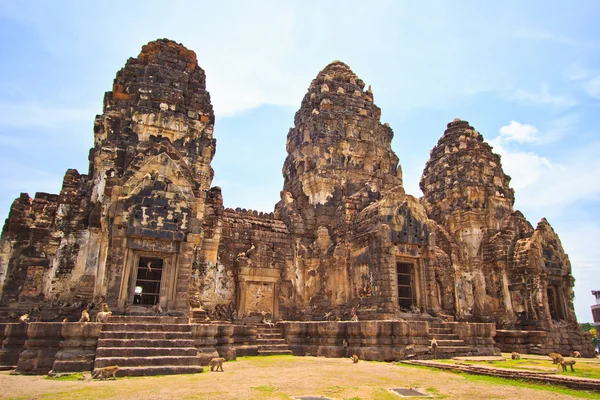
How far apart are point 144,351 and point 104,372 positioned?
3.95 ft

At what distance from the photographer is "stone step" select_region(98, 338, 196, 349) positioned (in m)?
9.66

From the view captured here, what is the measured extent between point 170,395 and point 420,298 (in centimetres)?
1139

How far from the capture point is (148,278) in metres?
12.7

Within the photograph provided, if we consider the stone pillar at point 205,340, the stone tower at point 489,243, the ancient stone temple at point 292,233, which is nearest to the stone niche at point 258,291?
the ancient stone temple at point 292,233

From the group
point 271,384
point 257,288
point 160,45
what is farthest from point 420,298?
point 160,45

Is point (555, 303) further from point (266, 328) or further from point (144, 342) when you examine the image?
point (144, 342)

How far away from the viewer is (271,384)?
A: 8008 millimetres

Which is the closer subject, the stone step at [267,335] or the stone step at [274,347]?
the stone step at [274,347]

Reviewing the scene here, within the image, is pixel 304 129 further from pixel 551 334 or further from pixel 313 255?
pixel 551 334

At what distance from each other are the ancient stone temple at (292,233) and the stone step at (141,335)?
1.56 m

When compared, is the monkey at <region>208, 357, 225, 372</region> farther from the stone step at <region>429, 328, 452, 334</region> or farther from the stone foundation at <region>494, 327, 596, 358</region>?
the stone foundation at <region>494, 327, 596, 358</region>

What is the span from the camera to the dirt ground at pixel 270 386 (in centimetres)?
684

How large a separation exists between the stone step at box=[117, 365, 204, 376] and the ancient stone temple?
2.68 meters

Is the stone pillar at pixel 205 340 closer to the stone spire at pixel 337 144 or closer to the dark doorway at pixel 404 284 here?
the dark doorway at pixel 404 284
